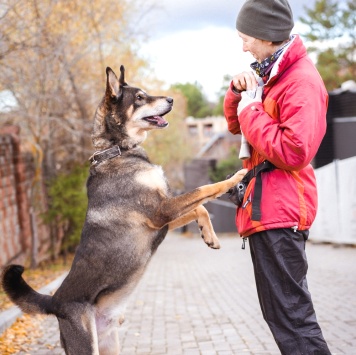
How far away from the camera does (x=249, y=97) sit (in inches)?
131

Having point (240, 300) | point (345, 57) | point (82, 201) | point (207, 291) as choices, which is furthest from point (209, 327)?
point (345, 57)

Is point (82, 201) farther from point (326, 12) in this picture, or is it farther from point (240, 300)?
point (326, 12)

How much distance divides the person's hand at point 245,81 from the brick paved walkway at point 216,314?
10.8 feet

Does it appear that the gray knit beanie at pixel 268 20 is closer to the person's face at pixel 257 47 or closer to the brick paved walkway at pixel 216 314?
the person's face at pixel 257 47

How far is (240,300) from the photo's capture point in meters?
9.25

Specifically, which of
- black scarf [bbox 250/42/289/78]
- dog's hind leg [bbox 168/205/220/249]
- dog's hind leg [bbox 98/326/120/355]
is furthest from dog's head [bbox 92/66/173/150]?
dog's hind leg [bbox 98/326/120/355]

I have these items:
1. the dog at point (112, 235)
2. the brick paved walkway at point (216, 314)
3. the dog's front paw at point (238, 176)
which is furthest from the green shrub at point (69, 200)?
the dog's front paw at point (238, 176)

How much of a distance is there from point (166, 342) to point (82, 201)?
29.6ft

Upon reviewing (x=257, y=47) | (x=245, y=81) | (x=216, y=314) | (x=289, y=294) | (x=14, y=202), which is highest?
(x=257, y=47)

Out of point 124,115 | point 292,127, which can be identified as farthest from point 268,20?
point 124,115

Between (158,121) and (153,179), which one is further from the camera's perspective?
(158,121)

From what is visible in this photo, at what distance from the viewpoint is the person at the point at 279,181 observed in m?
3.14

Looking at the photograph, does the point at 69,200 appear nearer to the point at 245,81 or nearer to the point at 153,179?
the point at 153,179

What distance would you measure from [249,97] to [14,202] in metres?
11.2
